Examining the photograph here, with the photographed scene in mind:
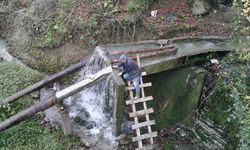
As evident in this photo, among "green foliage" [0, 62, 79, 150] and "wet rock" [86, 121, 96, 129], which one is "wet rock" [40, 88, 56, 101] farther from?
"wet rock" [86, 121, 96, 129]

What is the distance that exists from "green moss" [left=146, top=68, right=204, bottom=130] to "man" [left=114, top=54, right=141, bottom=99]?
1111 millimetres

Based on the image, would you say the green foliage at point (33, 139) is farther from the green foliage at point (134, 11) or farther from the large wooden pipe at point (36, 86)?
the green foliage at point (134, 11)

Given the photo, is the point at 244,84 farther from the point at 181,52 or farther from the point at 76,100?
the point at 76,100

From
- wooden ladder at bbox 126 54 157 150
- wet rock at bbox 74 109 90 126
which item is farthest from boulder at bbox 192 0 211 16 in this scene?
wet rock at bbox 74 109 90 126

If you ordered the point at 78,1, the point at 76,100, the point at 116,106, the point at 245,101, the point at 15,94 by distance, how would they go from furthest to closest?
1. the point at 78,1
2. the point at 76,100
3. the point at 15,94
4. the point at 116,106
5. the point at 245,101

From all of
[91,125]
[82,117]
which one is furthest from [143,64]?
[82,117]

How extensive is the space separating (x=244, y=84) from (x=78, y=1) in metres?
7.29

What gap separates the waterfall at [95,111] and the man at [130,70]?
27.4 inches

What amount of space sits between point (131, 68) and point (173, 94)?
189cm

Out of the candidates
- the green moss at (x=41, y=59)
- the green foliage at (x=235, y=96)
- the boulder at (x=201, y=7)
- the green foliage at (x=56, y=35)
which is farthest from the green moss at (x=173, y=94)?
the green foliage at (x=56, y=35)

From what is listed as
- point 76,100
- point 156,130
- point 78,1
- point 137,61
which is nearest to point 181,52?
point 137,61

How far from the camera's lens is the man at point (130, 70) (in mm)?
9172

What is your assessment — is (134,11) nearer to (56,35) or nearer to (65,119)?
(56,35)

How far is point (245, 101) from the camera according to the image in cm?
816
